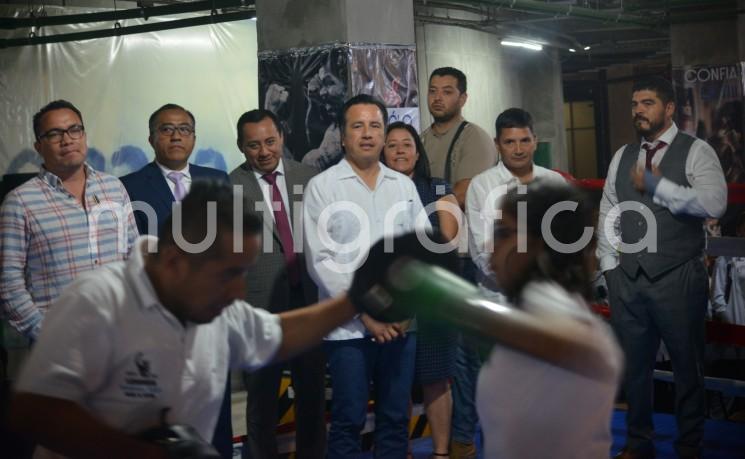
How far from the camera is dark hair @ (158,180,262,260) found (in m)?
2.10

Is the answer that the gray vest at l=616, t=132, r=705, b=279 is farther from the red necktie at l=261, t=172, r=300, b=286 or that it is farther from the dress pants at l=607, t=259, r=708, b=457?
the red necktie at l=261, t=172, r=300, b=286

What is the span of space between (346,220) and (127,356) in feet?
8.12

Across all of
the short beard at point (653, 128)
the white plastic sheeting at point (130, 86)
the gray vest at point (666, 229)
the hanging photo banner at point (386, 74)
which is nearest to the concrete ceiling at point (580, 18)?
the white plastic sheeting at point (130, 86)

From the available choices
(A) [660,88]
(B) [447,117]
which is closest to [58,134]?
(B) [447,117]

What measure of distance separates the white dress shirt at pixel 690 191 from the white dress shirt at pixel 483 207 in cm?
44

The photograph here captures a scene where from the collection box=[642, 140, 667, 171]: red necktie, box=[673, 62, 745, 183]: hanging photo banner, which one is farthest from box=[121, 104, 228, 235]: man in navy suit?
box=[673, 62, 745, 183]: hanging photo banner

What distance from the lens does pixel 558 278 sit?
2078 millimetres

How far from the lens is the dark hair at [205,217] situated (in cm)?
210

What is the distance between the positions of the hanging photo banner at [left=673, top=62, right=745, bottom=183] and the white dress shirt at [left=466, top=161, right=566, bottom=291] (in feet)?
28.1

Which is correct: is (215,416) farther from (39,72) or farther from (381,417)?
(39,72)

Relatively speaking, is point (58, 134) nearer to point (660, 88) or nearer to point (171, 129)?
point (171, 129)

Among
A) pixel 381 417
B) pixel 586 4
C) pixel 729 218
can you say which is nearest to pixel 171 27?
pixel 729 218

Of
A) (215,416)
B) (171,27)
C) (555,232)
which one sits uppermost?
(171,27)

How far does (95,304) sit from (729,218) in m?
6.89
